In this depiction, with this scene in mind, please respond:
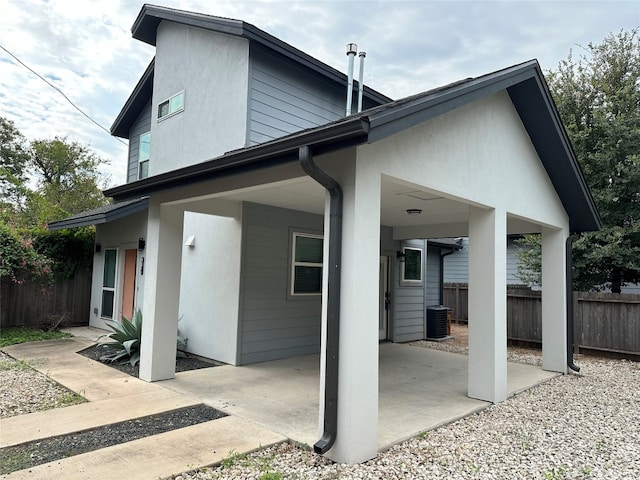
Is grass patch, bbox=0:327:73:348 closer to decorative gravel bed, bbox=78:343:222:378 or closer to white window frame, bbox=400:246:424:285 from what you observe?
decorative gravel bed, bbox=78:343:222:378

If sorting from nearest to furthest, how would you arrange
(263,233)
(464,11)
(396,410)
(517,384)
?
(396,410), (517,384), (263,233), (464,11)

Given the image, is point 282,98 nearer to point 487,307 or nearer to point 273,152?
point 273,152

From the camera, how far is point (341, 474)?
128 inches

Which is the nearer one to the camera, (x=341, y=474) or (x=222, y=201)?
(x=341, y=474)

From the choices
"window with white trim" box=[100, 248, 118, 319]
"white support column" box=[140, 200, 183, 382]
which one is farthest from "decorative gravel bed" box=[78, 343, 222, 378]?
"window with white trim" box=[100, 248, 118, 319]

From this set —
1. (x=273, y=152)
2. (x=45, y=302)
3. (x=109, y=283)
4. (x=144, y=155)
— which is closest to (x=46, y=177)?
(x=144, y=155)

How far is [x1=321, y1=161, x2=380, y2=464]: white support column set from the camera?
3441 mm

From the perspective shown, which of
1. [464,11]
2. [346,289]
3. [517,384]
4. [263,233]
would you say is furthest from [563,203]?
[346,289]

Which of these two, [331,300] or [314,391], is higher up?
[331,300]

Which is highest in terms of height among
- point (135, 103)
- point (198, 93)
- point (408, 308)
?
point (135, 103)

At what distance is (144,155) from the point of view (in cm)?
1144

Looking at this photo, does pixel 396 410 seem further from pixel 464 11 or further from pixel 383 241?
pixel 464 11

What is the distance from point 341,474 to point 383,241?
6.86 meters

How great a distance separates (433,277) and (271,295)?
7361 mm
